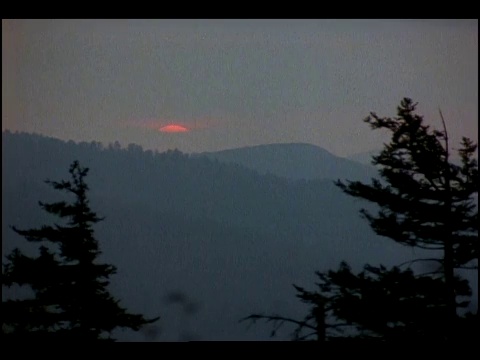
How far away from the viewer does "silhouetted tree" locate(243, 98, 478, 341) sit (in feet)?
15.0

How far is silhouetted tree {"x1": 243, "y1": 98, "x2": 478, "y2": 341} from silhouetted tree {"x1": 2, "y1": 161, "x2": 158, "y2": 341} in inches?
88.4

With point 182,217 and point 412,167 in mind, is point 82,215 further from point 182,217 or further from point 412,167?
point 412,167

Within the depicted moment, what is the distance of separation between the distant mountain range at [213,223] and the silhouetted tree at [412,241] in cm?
40

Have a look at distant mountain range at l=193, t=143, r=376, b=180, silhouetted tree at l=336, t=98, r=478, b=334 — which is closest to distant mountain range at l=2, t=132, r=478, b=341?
distant mountain range at l=193, t=143, r=376, b=180

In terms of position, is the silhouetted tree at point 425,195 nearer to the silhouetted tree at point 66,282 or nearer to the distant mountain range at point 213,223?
the distant mountain range at point 213,223

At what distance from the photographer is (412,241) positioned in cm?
507

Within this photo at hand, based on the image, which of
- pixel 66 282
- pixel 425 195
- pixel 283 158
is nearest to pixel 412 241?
pixel 425 195

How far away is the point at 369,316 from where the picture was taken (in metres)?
4.72

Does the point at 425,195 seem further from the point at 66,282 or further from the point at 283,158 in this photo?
the point at 66,282

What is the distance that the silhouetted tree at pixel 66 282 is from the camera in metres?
5.25

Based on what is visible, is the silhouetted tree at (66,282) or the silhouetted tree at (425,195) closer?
the silhouetted tree at (425,195)

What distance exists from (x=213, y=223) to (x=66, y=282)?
2.21m

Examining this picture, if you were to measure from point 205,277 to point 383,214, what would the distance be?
2.16 m

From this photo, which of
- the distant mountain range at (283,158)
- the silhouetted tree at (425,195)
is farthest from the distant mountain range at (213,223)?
the silhouetted tree at (425,195)
